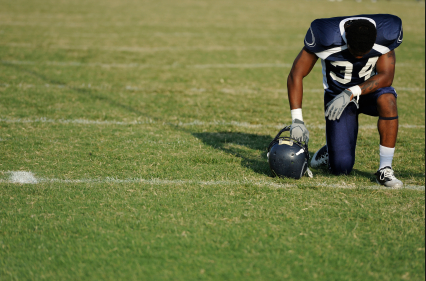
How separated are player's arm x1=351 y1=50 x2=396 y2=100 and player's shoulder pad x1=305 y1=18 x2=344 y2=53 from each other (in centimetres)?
45

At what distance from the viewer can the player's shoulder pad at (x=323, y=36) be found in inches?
169

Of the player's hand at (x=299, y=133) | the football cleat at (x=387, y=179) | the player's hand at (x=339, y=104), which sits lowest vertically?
the football cleat at (x=387, y=179)

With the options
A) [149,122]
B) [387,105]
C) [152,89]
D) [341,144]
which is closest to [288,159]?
[341,144]

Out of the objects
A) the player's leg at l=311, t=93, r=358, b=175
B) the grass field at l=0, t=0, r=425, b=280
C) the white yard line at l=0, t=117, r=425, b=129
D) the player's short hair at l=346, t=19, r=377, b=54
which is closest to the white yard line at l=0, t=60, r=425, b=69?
the grass field at l=0, t=0, r=425, b=280

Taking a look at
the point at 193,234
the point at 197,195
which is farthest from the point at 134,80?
the point at 193,234

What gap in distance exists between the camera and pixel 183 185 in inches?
158

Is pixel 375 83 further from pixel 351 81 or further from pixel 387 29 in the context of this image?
pixel 387 29

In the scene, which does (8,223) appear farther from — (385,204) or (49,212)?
(385,204)

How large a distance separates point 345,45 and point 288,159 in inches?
51.0

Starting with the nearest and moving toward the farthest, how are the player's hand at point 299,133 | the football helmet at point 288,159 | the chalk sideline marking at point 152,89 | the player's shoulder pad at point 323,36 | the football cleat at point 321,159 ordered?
the football helmet at point 288,159
the player's hand at point 299,133
the player's shoulder pad at point 323,36
the football cleat at point 321,159
the chalk sideline marking at point 152,89

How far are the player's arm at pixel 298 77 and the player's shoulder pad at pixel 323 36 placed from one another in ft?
0.29

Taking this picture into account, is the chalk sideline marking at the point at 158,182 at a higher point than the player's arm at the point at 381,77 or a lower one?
lower

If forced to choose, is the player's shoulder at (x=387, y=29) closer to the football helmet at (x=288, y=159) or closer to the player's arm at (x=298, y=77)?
the player's arm at (x=298, y=77)

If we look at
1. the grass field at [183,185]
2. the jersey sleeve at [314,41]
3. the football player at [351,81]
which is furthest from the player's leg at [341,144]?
the jersey sleeve at [314,41]
